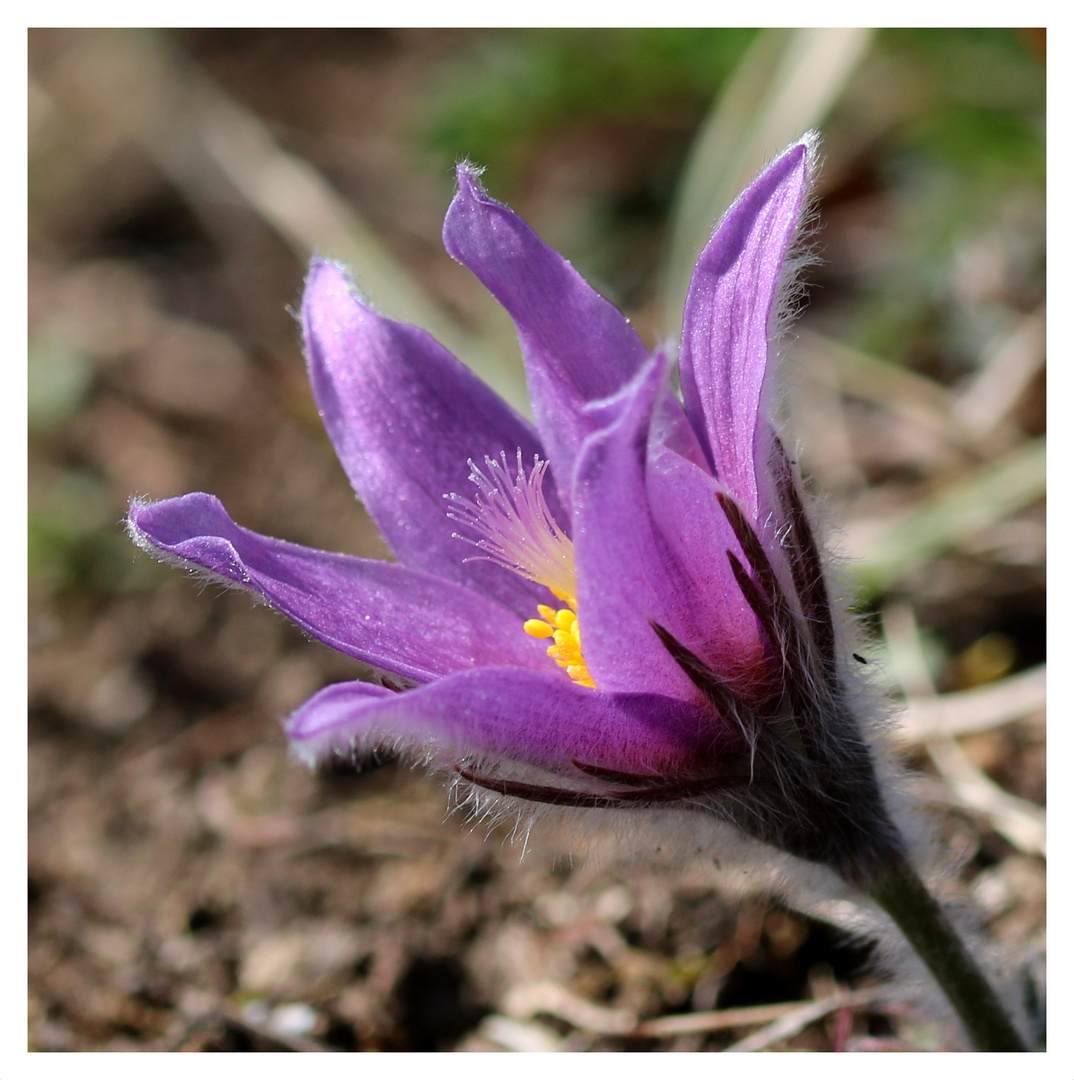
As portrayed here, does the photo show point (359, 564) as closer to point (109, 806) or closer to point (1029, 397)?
point (109, 806)

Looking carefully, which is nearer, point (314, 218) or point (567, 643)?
point (567, 643)

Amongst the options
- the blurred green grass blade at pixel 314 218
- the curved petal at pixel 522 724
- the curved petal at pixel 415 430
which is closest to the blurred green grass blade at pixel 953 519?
the blurred green grass blade at pixel 314 218

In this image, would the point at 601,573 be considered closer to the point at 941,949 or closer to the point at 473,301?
the point at 941,949

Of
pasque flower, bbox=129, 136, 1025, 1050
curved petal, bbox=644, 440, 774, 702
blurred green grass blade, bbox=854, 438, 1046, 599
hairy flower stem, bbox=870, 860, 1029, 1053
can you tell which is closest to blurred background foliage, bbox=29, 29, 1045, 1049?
blurred green grass blade, bbox=854, 438, 1046, 599

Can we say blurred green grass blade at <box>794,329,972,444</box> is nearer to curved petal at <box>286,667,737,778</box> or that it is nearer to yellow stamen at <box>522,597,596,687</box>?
yellow stamen at <box>522,597,596,687</box>

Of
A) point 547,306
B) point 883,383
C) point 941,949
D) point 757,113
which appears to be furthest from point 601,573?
point 757,113
